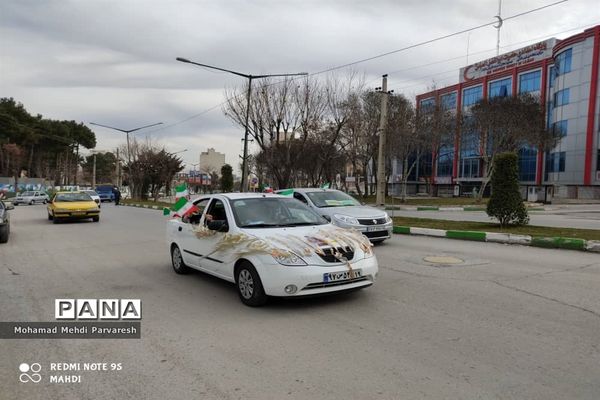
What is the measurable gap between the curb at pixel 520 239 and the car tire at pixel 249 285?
866cm

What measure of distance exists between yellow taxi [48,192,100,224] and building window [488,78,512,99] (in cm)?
5609

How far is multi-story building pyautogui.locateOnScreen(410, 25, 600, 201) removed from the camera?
47.9 metres

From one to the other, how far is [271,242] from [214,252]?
143cm

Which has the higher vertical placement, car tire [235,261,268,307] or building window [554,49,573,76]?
building window [554,49,573,76]

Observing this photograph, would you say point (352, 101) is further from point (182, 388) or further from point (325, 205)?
point (182, 388)

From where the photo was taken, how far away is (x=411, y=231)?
1464 cm

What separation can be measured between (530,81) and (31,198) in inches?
2418

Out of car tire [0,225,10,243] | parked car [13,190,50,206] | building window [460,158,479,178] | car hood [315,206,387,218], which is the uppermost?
building window [460,158,479,178]

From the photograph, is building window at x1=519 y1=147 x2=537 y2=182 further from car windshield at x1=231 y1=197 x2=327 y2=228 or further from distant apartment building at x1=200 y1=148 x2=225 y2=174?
distant apartment building at x1=200 y1=148 x2=225 y2=174

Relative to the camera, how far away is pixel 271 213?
672 centimetres

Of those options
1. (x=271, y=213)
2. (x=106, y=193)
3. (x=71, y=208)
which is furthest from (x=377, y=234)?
(x=106, y=193)

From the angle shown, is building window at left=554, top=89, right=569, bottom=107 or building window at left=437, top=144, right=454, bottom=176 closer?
building window at left=554, top=89, right=569, bottom=107

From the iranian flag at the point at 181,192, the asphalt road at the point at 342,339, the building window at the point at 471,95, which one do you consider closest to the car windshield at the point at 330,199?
the iranian flag at the point at 181,192

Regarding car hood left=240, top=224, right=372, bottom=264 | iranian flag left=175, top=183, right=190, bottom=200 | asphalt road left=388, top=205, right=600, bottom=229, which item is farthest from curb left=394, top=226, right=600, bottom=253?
iranian flag left=175, top=183, right=190, bottom=200
